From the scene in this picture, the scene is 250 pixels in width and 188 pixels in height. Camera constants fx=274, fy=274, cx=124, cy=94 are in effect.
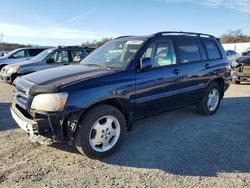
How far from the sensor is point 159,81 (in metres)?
4.87

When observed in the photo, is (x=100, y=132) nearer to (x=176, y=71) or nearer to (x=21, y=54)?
(x=176, y=71)

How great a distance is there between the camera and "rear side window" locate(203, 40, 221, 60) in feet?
20.9

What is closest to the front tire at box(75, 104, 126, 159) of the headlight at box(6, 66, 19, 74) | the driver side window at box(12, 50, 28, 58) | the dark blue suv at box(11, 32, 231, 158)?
the dark blue suv at box(11, 32, 231, 158)

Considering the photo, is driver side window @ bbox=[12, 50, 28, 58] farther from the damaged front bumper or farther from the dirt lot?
the damaged front bumper

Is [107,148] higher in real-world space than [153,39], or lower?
lower

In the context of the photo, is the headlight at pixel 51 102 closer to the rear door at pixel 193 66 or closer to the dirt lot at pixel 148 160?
the dirt lot at pixel 148 160

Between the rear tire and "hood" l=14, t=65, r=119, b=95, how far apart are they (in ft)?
9.31

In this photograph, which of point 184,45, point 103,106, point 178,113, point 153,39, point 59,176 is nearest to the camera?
point 59,176

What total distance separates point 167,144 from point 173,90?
3.61ft

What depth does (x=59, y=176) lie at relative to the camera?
11.9 ft

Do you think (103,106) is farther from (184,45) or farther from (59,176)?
(184,45)

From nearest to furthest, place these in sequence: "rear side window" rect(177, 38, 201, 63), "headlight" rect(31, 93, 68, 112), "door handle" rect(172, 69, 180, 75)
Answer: "headlight" rect(31, 93, 68, 112) < "door handle" rect(172, 69, 180, 75) < "rear side window" rect(177, 38, 201, 63)

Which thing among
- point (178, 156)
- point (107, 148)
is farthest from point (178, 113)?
point (107, 148)

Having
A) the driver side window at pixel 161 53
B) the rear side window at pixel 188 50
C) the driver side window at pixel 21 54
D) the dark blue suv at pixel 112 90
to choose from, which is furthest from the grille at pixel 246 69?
the driver side window at pixel 21 54
